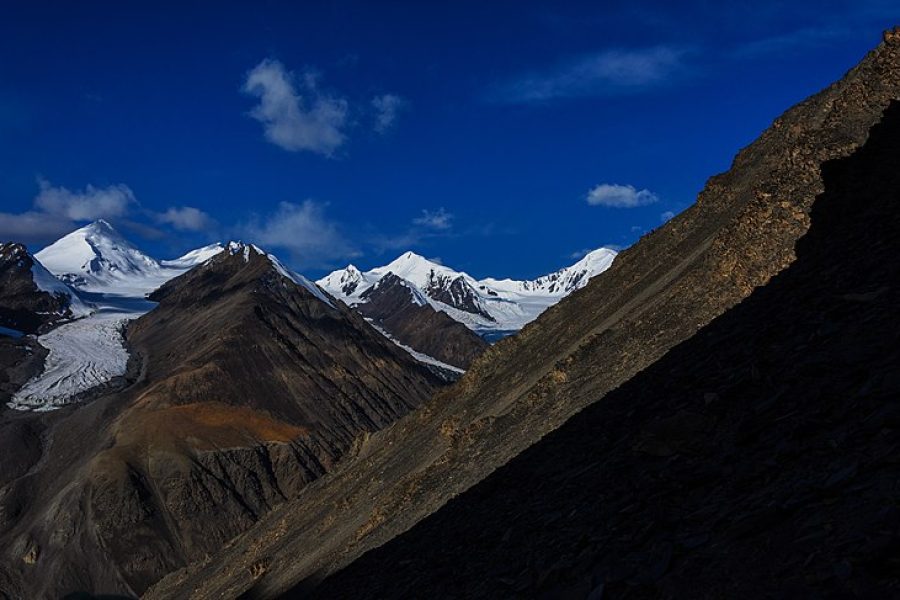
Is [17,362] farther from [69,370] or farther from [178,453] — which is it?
[178,453]

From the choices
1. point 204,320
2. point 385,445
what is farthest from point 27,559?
point 204,320

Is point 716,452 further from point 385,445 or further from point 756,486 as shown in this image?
point 385,445

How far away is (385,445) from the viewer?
40312 millimetres

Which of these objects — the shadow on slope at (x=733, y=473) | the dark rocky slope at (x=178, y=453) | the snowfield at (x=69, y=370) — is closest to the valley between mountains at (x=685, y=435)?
the shadow on slope at (x=733, y=473)

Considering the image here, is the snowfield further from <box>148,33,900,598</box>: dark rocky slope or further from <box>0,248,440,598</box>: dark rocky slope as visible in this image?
<box>148,33,900,598</box>: dark rocky slope

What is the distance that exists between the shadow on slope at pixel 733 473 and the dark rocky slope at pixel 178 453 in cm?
3681

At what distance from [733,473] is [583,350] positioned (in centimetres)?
1591

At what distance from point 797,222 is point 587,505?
12847 mm

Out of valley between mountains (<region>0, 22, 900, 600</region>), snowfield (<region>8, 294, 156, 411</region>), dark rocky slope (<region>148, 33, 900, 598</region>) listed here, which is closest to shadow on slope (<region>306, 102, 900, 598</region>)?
valley between mountains (<region>0, 22, 900, 600</region>)

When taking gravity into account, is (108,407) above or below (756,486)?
above

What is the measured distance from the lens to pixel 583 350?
79.4 feet

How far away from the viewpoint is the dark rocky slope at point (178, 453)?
89312mm

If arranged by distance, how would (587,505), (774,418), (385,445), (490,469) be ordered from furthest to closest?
(385,445) < (490,469) < (587,505) < (774,418)

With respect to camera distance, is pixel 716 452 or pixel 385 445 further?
pixel 385 445
